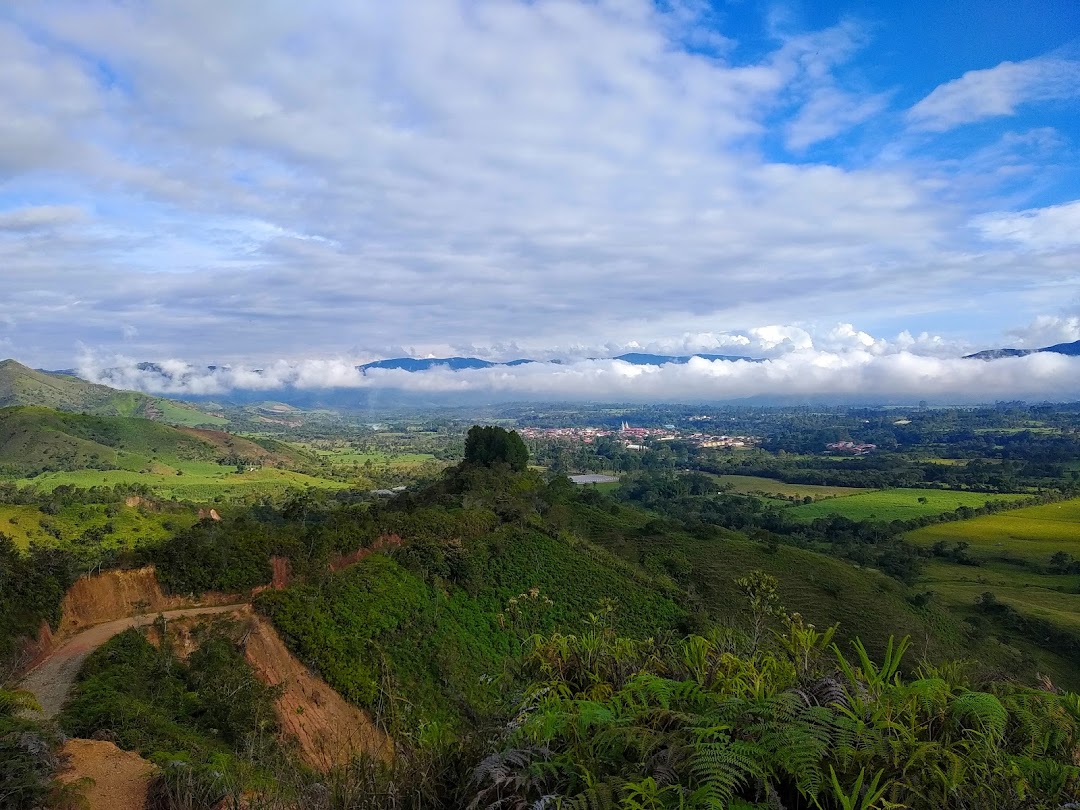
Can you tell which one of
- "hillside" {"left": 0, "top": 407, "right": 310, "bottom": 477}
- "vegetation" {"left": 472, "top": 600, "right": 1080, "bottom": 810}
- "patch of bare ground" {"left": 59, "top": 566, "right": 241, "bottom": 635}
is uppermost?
"vegetation" {"left": 472, "top": 600, "right": 1080, "bottom": 810}

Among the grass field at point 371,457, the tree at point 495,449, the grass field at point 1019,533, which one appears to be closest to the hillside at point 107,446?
the grass field at point 371,457

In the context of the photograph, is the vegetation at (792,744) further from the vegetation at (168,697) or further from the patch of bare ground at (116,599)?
the patch of bare ground at (116,599)

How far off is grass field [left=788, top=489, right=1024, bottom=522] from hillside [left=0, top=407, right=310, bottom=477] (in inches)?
3517

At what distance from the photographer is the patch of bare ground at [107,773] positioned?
377 inches

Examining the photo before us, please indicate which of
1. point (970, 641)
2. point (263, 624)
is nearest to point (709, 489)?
point (970, 641)

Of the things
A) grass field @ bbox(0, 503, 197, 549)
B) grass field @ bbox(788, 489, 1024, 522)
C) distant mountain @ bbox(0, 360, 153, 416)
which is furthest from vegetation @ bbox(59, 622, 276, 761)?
distant mountain @ bbox(0, 360, 153, 416)

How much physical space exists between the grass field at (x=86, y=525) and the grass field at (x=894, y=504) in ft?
204

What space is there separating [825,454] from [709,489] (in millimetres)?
62447

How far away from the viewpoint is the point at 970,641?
3444 cm

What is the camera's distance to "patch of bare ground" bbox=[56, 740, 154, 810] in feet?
31.4

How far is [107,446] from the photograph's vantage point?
102 metres

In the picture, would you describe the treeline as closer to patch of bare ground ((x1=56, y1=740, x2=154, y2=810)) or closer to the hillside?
patch of bare ground ((x1=56, y1=740, x2=154, y2=810))

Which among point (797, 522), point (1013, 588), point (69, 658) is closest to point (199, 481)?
point (797, 522)

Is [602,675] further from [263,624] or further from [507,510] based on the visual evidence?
[507,510]
